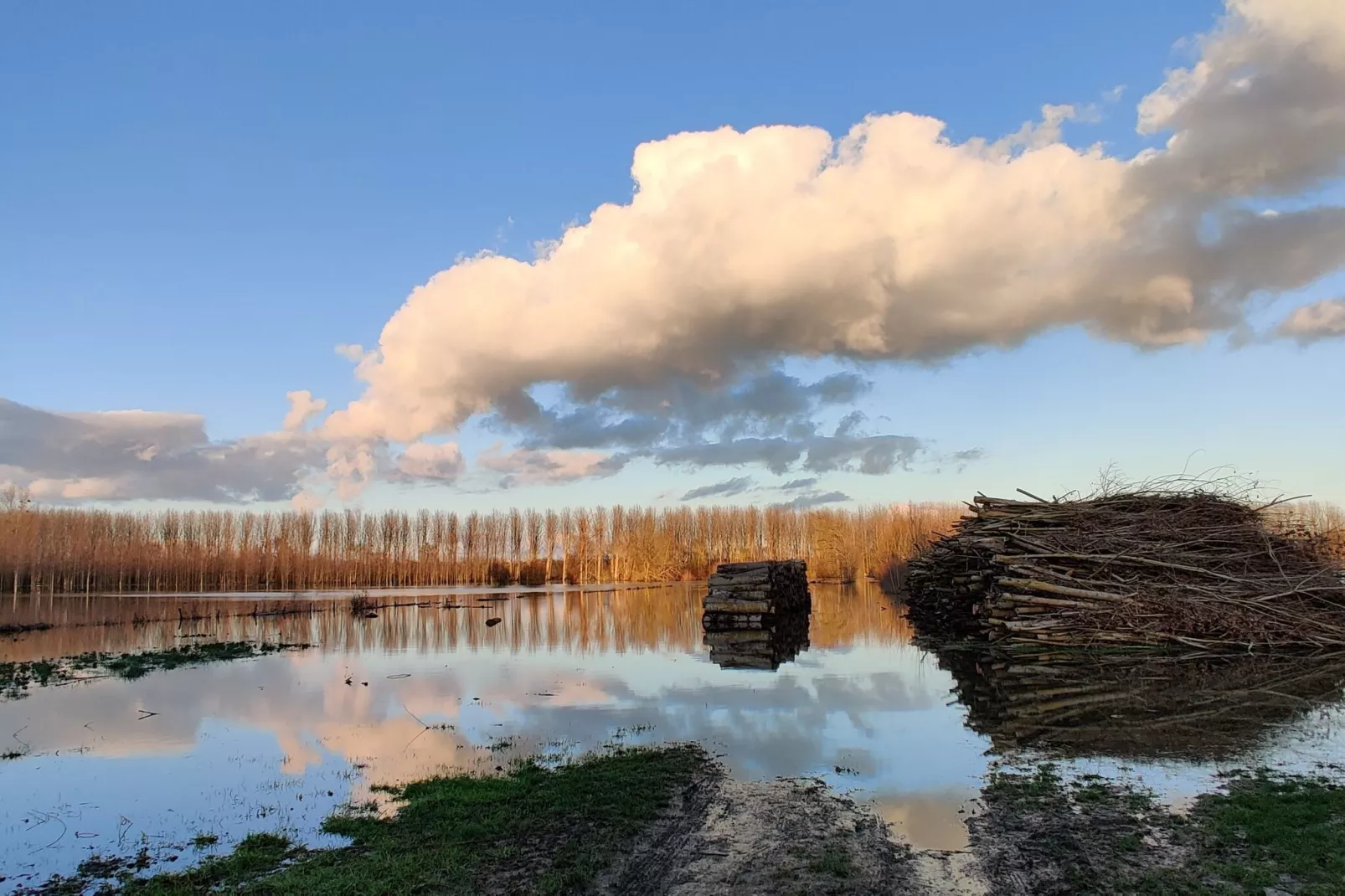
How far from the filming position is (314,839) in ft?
23.9

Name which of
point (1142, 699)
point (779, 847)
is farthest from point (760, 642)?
point (779, 847)

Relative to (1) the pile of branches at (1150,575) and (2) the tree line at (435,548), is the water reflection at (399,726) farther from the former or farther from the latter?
(2) the tree line at (435,548)

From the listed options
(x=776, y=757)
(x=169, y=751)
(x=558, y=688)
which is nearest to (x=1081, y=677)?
(x=776, y=757)

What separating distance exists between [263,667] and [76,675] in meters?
4.16

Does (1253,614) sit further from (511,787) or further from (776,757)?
(511,787)

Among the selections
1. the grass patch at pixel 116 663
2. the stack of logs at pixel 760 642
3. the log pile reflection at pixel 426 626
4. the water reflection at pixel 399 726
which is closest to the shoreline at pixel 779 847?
the water reflection at pixel 399 726

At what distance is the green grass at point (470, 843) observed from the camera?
19.9 feet

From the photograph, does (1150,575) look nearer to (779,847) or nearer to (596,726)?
(596,726)

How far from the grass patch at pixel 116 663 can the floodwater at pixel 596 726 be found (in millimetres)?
973

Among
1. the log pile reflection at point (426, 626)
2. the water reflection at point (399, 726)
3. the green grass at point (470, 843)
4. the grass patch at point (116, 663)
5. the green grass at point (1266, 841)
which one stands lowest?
the log pile reflection at point (426, 626)

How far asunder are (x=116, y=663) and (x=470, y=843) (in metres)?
19.9

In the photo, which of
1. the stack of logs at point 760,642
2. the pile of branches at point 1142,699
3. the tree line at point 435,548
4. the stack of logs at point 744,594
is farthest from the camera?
the tree line at point 435,548

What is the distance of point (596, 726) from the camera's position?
498 inches

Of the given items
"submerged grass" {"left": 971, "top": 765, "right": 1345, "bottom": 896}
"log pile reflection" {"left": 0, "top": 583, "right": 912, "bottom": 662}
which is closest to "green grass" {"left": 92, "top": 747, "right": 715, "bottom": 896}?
"submerged grass" {"left": 971, "top": 765, "right": 1345, "bottom": 896}
